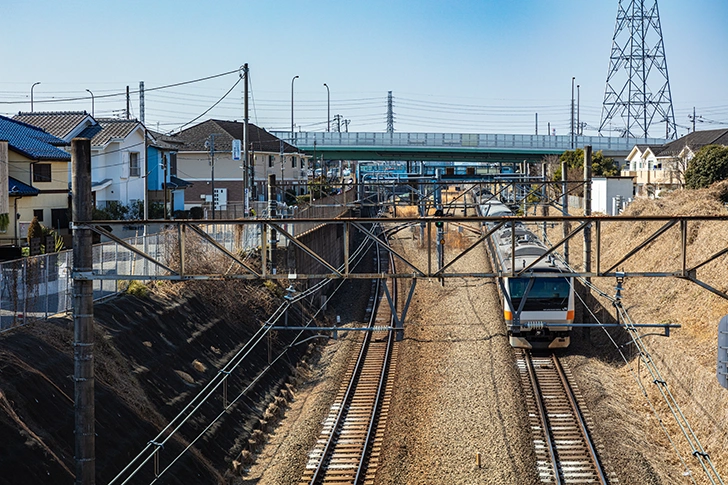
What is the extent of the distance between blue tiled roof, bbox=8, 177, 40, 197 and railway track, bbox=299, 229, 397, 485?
10.0 meters

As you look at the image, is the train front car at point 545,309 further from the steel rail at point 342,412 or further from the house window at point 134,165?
the house window at point 134,165

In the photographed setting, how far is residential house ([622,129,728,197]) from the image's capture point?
4041 centimetres

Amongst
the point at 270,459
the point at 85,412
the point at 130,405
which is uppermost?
the point at 85,412

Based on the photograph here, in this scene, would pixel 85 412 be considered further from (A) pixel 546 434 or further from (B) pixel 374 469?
(A) pixel 546 434

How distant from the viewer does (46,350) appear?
39.2 feet

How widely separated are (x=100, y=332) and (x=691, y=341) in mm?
12437

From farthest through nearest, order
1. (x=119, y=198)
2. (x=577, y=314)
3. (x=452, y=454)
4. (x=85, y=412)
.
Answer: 1. (x=119, y=198)
2. (x=577, y=314)
3. (x=452, y=454)
4. (x=85, y=412)

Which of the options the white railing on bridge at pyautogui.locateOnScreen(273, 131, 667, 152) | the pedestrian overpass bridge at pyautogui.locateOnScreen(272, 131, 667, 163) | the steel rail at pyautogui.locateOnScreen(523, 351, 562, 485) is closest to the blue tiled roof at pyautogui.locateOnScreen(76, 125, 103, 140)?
the steel rail at pyautogui.locateOnScreen(523, 351, 562, 485)

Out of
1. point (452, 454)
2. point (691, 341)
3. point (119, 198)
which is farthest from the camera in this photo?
point (119, 198)

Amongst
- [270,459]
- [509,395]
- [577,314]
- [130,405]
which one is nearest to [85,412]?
[130,405]

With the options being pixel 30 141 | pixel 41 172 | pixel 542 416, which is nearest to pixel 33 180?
pixel 41 172

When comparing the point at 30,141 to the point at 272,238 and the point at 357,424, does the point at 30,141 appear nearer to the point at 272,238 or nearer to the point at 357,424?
the point at 272,238

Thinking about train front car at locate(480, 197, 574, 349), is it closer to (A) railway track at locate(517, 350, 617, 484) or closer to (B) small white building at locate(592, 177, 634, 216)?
(A) railway track at locate(517, 350, 617, 484)

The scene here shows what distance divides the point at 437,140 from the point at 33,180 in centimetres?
3441
